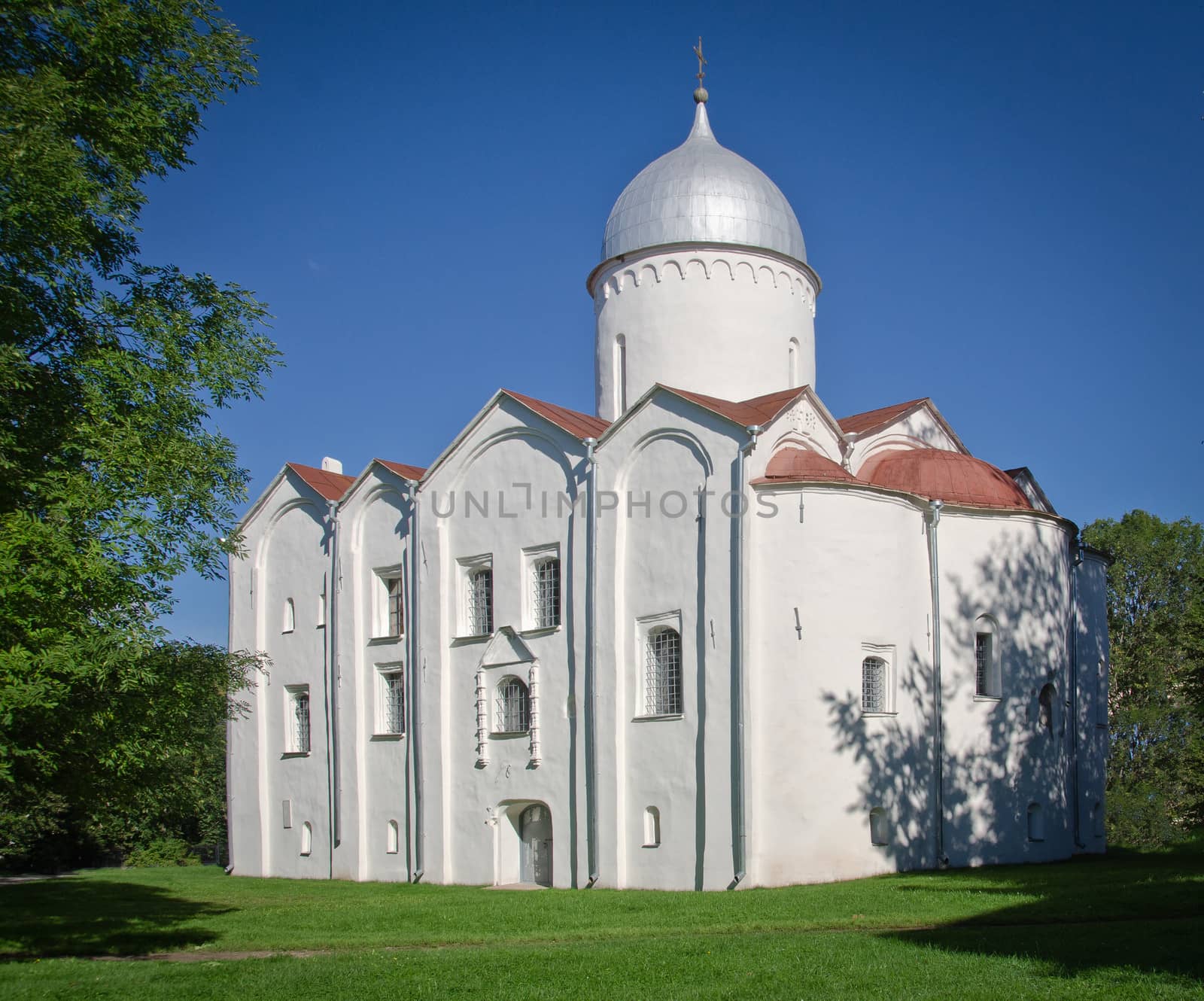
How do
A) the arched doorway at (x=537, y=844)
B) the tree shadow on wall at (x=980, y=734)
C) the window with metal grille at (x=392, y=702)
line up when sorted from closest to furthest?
the tree shadow on wall at (x=980, y=734)
the arched doorway at (x=537, y=844)
the window with metal grille at (x=392, y=702)

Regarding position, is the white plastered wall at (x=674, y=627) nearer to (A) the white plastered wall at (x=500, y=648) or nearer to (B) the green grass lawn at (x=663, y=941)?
(A) the white plastered wall at (x=500, y=648)

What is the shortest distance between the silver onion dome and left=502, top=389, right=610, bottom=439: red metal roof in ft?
14.7

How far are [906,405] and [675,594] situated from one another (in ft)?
25.1

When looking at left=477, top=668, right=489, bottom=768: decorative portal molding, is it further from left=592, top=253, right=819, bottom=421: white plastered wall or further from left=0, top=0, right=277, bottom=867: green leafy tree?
left=0, top=0, right=277, bottom=867: green leafy tree

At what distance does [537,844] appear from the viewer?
24.4 meters

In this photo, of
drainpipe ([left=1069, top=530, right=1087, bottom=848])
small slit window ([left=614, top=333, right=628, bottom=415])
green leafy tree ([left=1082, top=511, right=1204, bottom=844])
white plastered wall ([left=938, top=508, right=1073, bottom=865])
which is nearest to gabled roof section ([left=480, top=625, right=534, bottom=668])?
small slit window ([left=614, top=333, right=628, bottom=415])

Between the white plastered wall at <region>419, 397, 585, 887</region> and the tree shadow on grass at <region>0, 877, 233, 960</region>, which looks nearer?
the tree shadow on grass at <region>0, 877, 233, 960</region>

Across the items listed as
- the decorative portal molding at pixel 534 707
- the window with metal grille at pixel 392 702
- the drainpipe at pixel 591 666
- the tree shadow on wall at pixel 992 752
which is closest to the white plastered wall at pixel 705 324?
the drainpipe at pixel 591 666

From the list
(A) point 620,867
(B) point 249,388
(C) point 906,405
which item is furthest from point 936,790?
(B) point 249,388

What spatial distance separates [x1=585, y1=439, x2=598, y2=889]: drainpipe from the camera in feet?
73.5

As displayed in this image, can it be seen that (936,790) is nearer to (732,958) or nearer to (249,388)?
(732,958)

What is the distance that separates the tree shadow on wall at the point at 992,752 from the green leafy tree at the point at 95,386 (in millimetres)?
11135

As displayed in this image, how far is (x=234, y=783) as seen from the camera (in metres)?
30.8

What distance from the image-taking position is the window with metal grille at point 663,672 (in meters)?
22.0
